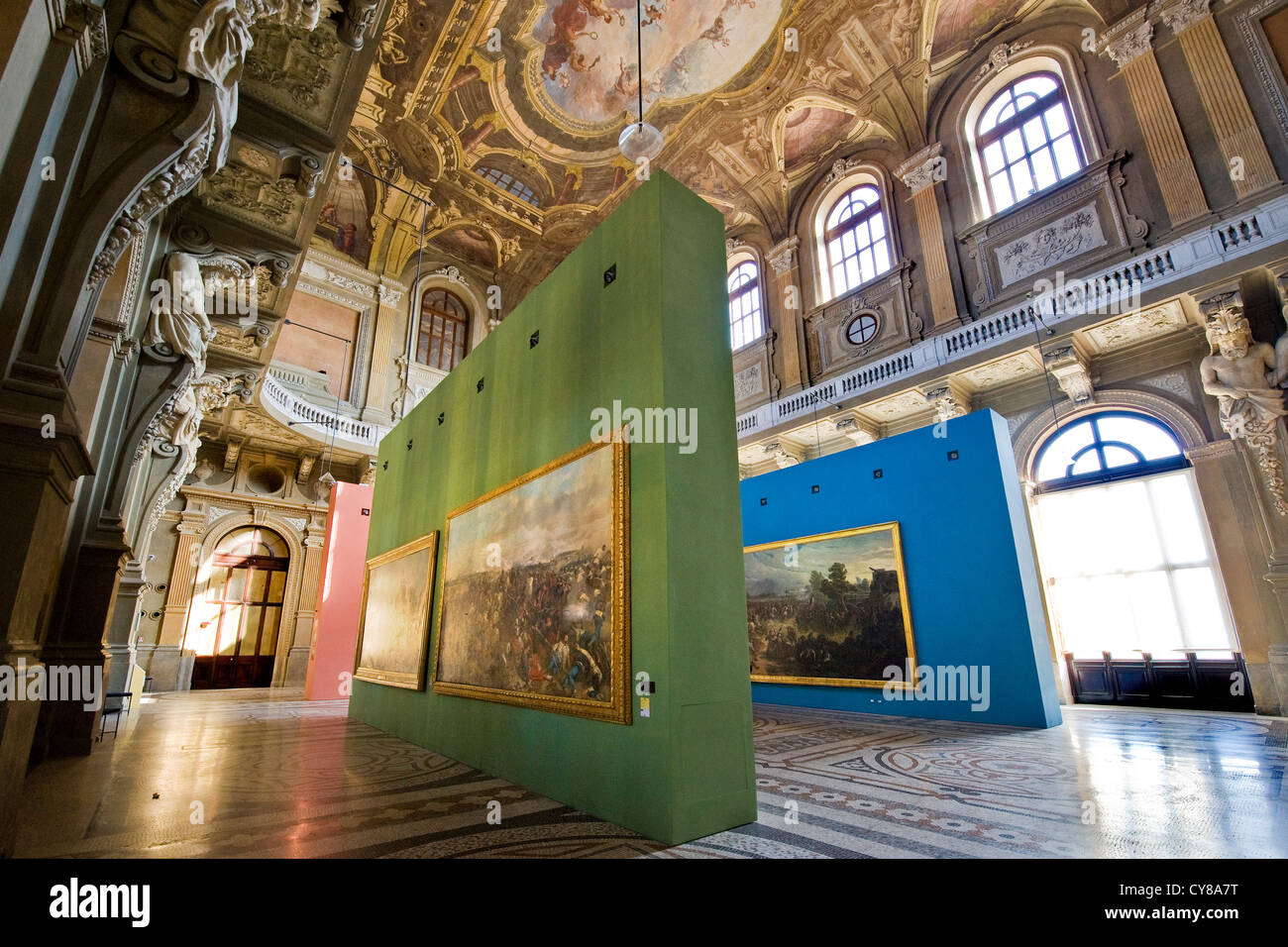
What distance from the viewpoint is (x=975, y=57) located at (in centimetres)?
1293

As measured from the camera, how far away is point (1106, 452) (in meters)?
10.7

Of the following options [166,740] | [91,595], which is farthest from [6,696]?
[166,740]

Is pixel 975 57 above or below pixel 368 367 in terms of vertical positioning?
above

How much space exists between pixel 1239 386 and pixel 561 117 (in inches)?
599

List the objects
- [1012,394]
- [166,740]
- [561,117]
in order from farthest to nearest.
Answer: [561,117] < [1012,394] < [166,740]

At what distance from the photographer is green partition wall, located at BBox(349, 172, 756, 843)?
3.23 meters

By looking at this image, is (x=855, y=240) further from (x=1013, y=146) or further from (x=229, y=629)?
(x=229, y=629)

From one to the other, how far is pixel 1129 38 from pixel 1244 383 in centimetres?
712

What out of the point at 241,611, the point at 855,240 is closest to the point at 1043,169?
the point at 855,240

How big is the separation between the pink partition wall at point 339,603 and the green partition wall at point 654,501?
8094mm

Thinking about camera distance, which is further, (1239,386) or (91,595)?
(1239,386)

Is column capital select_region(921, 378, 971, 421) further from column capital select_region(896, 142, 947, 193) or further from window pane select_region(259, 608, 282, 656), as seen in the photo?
window pane select_region(259, 608, 282, 656)

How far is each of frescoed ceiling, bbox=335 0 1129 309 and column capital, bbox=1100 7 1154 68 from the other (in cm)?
37
